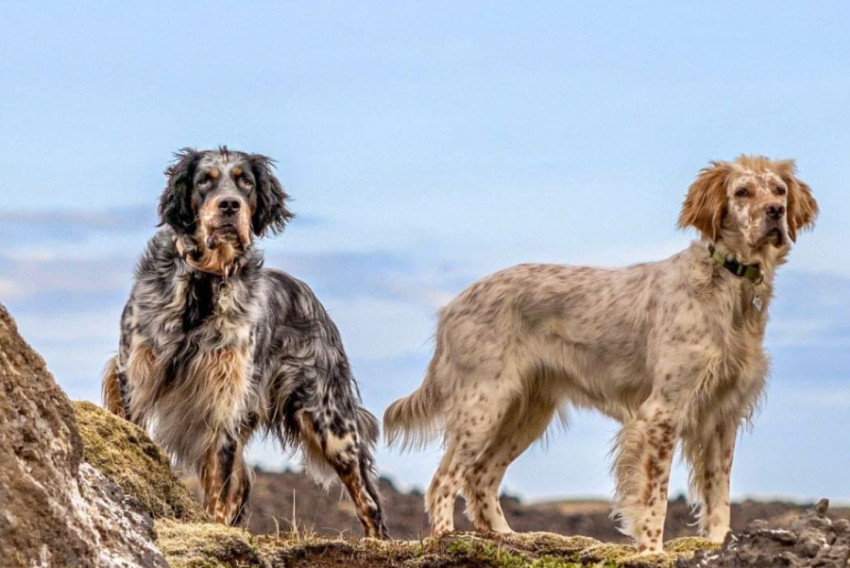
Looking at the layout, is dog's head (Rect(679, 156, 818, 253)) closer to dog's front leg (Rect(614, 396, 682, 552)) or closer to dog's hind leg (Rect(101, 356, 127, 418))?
dog's front leg (Rect(614, 396, 682, 552))

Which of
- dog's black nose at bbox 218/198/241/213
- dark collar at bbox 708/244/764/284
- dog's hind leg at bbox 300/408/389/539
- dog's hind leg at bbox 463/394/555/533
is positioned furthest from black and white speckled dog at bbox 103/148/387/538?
dark collar at bbox 708/244/764/284

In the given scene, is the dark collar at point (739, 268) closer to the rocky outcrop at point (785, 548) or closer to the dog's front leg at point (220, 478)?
the dog's front leg at point (220, 478)

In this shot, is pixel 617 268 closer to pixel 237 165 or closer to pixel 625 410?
pixel 625 410

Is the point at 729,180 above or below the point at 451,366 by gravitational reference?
above

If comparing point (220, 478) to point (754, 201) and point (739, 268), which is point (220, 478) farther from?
point (754, 201)

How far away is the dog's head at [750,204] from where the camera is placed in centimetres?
859

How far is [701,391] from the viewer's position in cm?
888

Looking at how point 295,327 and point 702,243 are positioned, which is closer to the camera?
point 702,243

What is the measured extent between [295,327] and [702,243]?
118 inches

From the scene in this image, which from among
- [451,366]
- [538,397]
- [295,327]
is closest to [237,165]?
[295,327]

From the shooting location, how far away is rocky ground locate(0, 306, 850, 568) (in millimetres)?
4227

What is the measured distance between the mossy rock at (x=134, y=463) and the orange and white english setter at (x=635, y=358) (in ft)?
5.52

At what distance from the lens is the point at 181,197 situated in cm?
924

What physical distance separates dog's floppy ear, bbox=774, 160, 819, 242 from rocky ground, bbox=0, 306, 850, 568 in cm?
208
